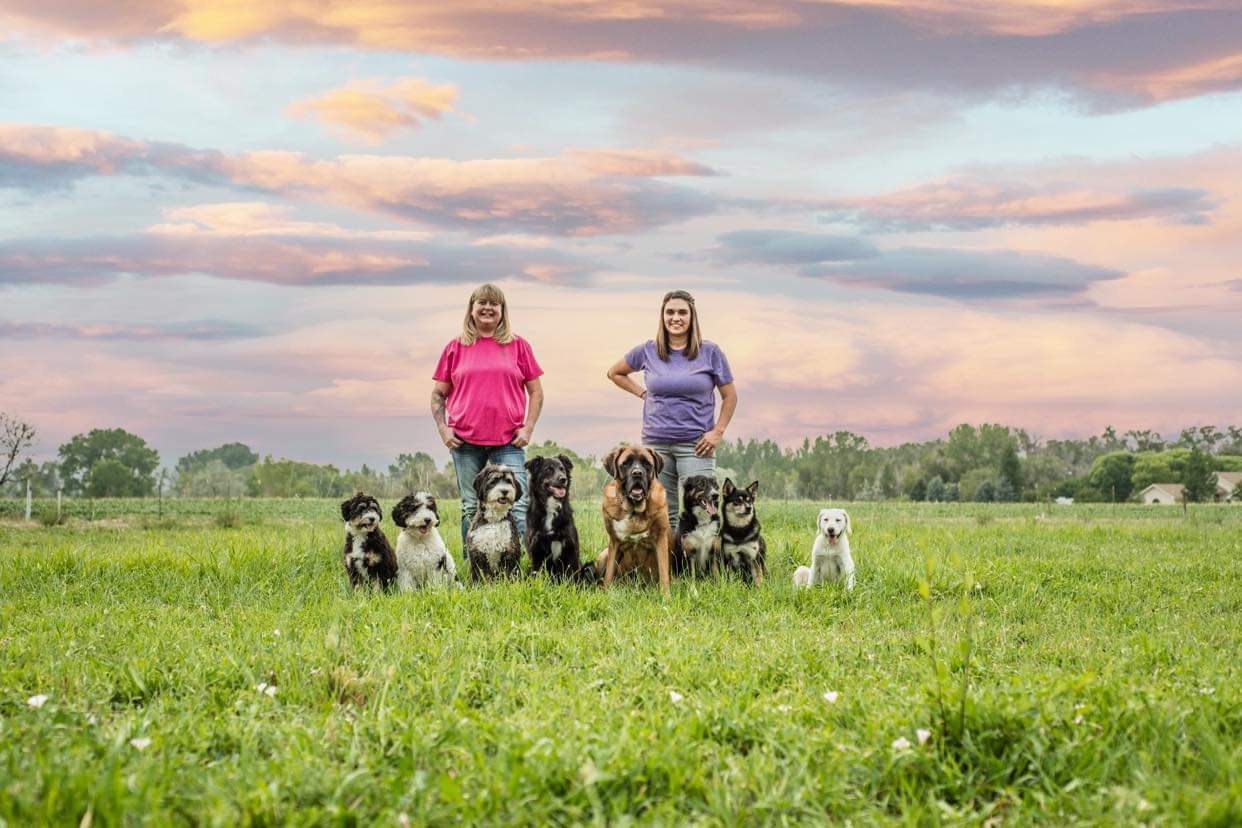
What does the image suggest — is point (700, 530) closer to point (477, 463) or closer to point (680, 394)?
point (680, 394)

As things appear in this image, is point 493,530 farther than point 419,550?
Yes

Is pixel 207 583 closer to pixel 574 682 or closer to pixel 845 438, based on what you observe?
pixel 574 682

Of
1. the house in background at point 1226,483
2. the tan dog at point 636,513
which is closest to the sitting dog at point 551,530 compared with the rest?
the tan dog at point 636,513

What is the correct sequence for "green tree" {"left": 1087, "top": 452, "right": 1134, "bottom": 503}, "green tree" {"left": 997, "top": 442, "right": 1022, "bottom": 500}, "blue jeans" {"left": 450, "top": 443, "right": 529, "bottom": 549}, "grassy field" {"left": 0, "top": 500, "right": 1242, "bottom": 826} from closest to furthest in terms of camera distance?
"grassy field" {"left": 0, "top": 500, "right": 1242, "bottom": 826} → "blue jeans" {"left": 450, "top": 443, "right": 529, "bottom": 549} → "green tree" {"left": 997, "top": 442, "right": 1022, "bottom": 500} → "green tree" {"left": 1087, "top": 452, "right": 1134, "bottom": 503}

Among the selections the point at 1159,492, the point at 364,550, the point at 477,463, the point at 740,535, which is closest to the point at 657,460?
the point at 740,535

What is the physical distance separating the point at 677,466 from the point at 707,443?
44cm

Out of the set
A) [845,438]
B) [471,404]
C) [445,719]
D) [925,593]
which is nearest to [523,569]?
[471,404]

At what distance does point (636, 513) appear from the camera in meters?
9.10

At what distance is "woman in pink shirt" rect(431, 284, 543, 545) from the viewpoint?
32.8 feet

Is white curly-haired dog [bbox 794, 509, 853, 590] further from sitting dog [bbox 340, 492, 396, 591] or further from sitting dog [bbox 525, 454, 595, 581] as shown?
sitting dog [bbox 340, 492, 396, 591]

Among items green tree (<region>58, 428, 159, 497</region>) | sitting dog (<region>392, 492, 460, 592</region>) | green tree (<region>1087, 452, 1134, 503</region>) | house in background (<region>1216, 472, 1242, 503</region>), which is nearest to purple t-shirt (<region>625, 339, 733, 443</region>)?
sitting dog (<region>392, 492, 460, 592</region>)

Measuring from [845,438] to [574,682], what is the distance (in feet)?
390

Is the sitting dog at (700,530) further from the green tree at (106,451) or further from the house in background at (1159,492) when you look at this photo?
the house in background at (1159,492)

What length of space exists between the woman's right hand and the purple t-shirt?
1.90 meters
